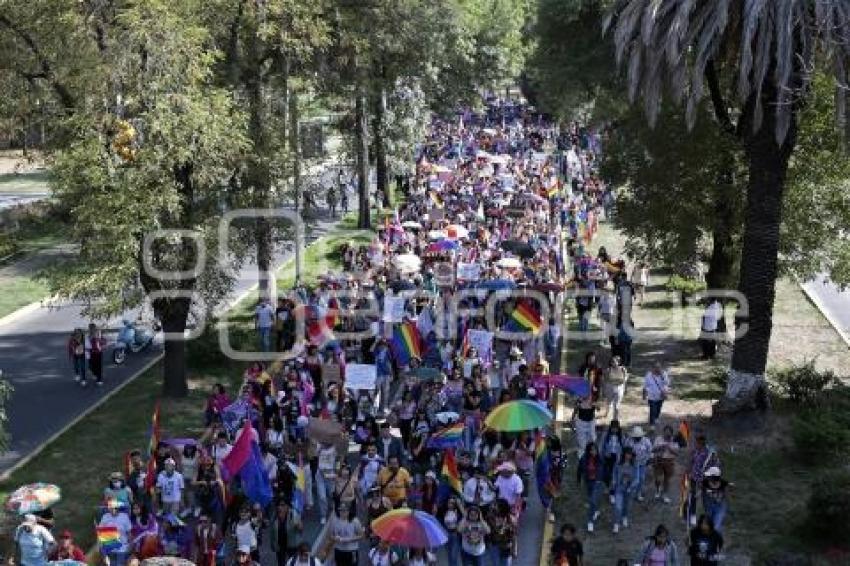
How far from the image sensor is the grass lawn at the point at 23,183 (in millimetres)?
55975

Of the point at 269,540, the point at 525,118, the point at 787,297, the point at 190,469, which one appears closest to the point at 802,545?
the point at 269,540

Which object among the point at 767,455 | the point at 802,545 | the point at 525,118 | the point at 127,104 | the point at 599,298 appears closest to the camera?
the point at 802,545

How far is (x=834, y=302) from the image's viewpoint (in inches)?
1235

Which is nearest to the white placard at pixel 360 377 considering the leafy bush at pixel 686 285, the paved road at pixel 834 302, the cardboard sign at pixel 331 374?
the cardboard sign at pixel 331 374

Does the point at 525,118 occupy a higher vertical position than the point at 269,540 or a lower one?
higher

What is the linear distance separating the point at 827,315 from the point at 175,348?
1761 centimetres

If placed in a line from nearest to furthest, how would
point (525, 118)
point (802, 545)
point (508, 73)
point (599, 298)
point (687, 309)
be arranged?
point (802, 545) < point (599, 298) < point (687, 309) < point (508, 73) < point (525, 118)

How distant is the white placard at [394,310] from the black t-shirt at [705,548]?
35.8 feet

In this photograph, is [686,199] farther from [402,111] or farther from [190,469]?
[402,111]

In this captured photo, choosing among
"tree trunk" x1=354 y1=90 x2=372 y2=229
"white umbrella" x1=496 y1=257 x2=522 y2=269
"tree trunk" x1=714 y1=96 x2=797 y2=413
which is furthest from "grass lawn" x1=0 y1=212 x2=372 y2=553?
"tree trunk" x1=354 y1=90 x2=372 y2=229

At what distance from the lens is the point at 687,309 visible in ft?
97.1

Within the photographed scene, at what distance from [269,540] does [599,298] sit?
13397 mm

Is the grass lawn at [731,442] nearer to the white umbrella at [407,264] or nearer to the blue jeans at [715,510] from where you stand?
the blue jeans at [715,510]

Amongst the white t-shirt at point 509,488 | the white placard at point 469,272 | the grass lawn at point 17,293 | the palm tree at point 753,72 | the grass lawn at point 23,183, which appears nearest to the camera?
the white t-shirt at point 509,488
